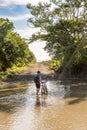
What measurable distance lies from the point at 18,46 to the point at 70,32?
9.44m

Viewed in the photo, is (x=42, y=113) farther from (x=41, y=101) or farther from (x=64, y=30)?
(x=64, y=30)

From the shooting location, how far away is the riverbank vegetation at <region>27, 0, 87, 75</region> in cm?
3919

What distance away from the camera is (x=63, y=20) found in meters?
44.3

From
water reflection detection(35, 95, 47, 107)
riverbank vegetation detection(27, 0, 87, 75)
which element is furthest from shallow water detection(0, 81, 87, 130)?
riverbank vegetation detection(27, 0, 87, 75)

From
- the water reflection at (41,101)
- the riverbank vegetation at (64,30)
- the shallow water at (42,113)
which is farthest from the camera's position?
the riverbank vegetation at (64,30)

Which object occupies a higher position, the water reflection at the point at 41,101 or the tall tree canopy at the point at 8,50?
the tall tree canopy at the point at 8,50

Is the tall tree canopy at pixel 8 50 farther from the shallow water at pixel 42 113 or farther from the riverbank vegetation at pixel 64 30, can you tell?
the shallow water at pixel 42 113

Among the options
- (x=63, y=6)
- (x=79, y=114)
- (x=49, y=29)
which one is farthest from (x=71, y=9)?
(x=79, y=114)

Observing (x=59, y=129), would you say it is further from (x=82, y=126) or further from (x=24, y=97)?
(x=24, y=97)

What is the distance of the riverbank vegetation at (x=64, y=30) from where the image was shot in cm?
3919

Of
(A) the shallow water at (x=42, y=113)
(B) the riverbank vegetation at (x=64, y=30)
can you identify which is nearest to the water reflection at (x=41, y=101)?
(A) the shallow water at (x=42, y=113)

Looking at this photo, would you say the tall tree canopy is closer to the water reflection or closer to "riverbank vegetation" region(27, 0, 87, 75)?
"riverbank vegetation" region(27, 0, 87, 75)

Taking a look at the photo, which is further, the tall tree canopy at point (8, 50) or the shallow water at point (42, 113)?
the tall tree canopy at point (8, 50)

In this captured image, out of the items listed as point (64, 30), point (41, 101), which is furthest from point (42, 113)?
point (64, 30)
